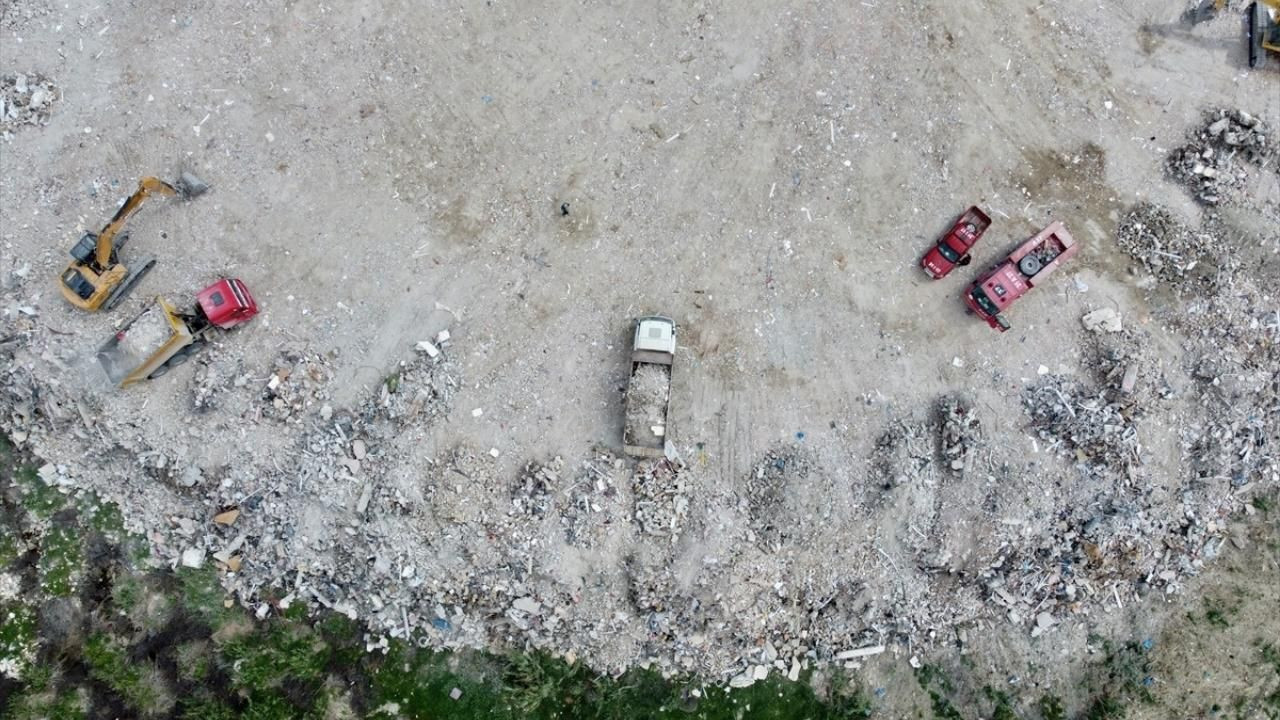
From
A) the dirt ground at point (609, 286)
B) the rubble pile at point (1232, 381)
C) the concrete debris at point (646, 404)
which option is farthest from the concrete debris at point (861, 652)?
the rubble pile at point (1232, 381)

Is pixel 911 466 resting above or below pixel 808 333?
below

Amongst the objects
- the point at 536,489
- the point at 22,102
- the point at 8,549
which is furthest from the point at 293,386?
the point at 22,102

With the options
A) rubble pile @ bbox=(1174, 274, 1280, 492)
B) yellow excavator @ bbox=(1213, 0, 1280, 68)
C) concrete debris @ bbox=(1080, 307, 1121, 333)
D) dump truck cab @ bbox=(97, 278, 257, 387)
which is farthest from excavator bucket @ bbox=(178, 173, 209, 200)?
yellow excavator @ bbox=(1213, 0, 1280, 68)

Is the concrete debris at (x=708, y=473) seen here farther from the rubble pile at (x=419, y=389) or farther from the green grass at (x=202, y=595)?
the green grass at (x=202, y=595)

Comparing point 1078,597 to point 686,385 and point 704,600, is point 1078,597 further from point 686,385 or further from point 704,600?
point 686,385

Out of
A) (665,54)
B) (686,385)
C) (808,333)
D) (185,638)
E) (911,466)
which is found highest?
(665,54)

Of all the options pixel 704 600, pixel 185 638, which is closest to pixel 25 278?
pixel 185 638
